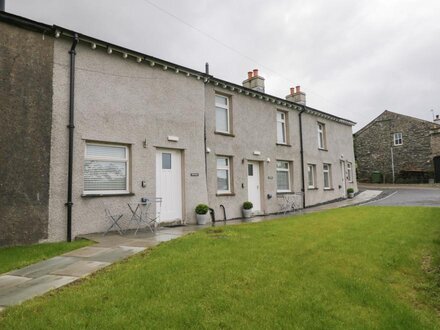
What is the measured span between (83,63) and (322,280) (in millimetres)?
7958

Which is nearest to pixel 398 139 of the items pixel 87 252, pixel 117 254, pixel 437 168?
pixel 437 168

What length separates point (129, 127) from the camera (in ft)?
32.1

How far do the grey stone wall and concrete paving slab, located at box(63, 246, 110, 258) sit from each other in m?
1.67

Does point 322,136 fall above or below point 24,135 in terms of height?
above

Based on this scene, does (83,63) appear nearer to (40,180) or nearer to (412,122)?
(40,180)

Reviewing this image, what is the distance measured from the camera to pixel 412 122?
106 ft

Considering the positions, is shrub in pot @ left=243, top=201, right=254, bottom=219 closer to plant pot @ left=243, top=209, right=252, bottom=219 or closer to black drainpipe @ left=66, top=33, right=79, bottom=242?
plant pot @ left=243, top=209, right=252, bottom=219

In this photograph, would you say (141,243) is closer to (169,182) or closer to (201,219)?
(169,182)

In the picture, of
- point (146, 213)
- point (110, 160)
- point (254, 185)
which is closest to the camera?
point (110, 160)

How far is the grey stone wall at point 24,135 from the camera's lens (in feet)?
24.7

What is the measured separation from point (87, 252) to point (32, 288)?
2.06 metres

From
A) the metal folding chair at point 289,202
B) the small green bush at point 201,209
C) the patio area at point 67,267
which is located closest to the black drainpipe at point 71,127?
the patio area at point 67,267

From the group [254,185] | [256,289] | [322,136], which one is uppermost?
[322,136]

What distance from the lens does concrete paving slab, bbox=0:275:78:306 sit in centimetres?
418
